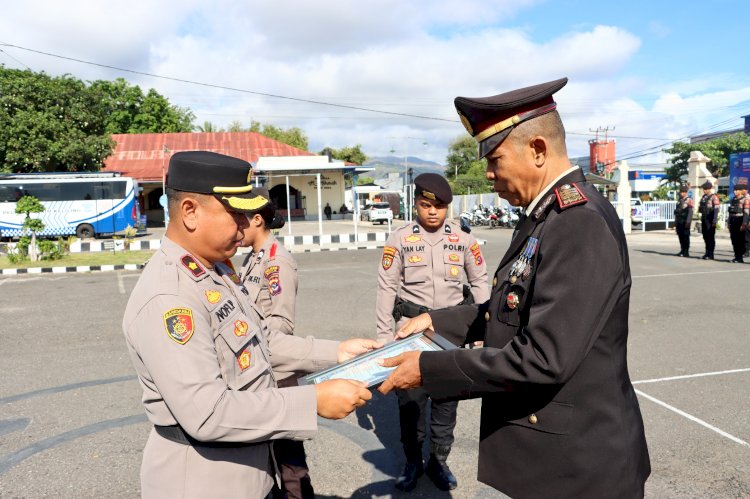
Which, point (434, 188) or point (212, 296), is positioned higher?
point (434, 188)

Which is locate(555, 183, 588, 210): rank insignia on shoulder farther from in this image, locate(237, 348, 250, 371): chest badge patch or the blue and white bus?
the blue and white bus

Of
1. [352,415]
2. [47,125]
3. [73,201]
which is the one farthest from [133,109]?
[352,415]

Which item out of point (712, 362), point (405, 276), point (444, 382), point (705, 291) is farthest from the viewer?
point (705, 291)

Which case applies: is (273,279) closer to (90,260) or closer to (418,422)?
(418,422)

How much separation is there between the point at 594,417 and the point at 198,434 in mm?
1197

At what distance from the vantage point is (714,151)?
41.8m

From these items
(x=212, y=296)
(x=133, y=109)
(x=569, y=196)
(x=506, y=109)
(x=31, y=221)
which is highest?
(x=133, y=109)

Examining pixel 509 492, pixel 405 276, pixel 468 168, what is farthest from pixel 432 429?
pixel 468 168

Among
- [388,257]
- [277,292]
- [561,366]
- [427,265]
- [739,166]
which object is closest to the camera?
[561,366]

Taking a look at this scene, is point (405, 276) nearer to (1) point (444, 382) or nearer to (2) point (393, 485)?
(2) point (393, 485)

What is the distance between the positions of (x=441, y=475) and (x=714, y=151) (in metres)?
47.0

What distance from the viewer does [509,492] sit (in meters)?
1.85

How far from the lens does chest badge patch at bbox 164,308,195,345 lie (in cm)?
159

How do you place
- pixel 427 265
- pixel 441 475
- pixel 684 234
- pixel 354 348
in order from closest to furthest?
1. pixel 354 348
2. pixel 441 475
3. pixel 427 265
4. pixel 684 234
